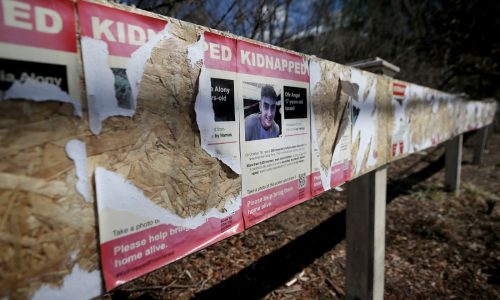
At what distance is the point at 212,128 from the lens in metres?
1.22

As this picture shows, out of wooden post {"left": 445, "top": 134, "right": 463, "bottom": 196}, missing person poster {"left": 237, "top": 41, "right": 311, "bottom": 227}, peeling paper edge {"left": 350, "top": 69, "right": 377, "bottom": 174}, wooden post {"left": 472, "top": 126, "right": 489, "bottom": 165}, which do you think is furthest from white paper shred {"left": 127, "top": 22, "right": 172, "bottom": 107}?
wooden post {"left": 472, "top": 126, "right": 489, "bottom": 165}

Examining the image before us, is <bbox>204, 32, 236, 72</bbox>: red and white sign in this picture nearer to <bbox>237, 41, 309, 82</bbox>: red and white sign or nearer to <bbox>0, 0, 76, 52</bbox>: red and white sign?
<bbox>237, 41, 309, 82</bbox>: red and white sign

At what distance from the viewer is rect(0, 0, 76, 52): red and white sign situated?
2.38 feet

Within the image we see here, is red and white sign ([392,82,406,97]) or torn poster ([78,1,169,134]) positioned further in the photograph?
red and white sign ([392,82,406,97])

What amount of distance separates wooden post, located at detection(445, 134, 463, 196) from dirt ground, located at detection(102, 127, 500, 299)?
2.75 ft

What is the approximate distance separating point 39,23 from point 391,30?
34.7ft

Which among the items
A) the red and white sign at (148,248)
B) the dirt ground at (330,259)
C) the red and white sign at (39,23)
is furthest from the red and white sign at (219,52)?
the dirt ground at (330,259)

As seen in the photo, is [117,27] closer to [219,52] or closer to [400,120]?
[219,52]

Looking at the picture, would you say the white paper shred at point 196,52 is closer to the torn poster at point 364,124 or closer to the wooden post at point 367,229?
the torn poster at point 364,124

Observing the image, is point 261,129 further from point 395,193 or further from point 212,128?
point 395,193

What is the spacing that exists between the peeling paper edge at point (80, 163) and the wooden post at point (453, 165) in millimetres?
7900

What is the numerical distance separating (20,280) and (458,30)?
15.9m

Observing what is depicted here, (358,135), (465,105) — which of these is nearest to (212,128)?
(358,135)

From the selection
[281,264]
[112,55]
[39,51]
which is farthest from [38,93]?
[281,264]
